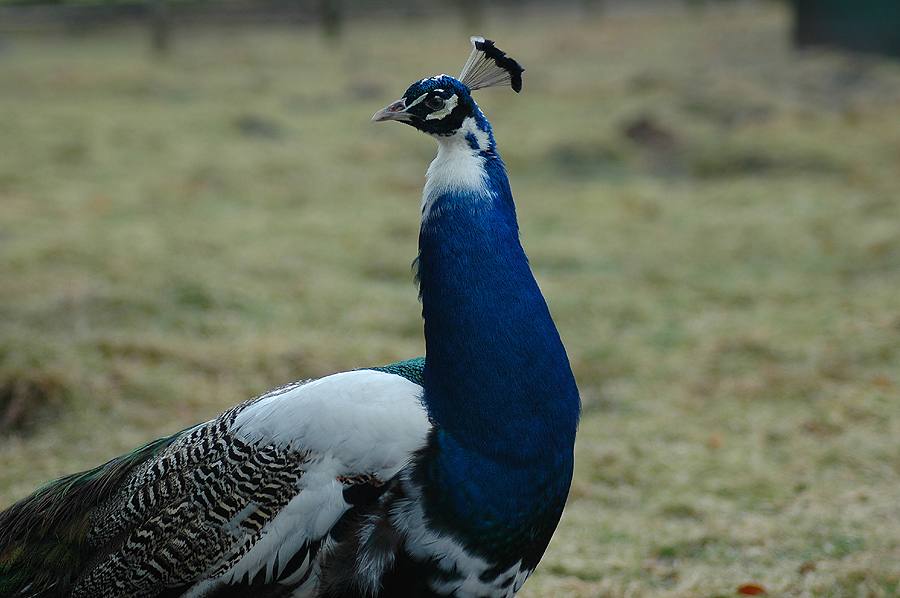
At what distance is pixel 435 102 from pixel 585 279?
3814mm

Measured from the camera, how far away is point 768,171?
8.13 metres

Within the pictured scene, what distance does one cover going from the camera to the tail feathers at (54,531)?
2.19 m

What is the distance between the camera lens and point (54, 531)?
2258mm

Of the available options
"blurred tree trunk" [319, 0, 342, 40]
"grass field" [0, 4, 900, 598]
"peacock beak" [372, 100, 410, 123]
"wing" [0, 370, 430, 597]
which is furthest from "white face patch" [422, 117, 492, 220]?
"blurred tree trunk" [319, 0, 342, 40]

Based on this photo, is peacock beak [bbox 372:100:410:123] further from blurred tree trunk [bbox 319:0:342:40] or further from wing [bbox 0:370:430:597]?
blurred tree trunk [bbox 319:0:342:40]

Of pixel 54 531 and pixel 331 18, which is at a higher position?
pixel 331 18

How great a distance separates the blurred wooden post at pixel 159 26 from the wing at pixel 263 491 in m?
12.9

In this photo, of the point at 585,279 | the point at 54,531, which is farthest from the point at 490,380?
the point at 585,279

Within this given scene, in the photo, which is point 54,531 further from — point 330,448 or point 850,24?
point 850,24

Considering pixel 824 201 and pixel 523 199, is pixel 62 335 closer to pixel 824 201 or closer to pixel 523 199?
pixel 523 199

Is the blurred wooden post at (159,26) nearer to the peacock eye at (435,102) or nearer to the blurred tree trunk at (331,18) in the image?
the blurred tree trunk at (331,18)

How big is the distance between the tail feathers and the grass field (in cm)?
97

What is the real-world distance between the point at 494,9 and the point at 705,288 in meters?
14.0

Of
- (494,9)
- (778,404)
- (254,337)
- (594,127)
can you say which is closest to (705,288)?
(778,404)
